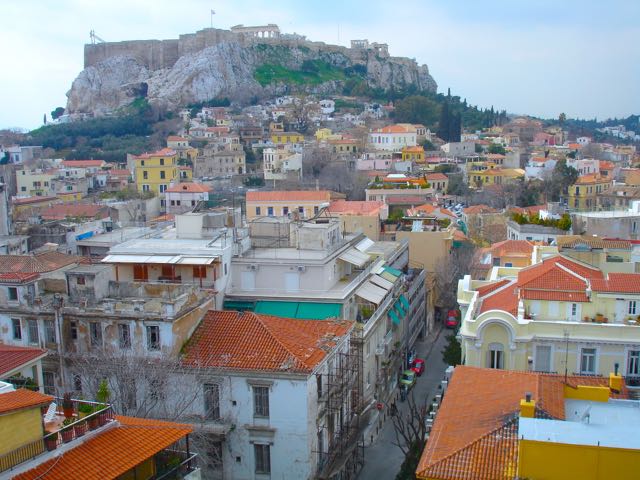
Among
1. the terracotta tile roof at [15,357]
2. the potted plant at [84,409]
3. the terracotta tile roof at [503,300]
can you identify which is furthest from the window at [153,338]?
the terracotta tile roof at [503,300]

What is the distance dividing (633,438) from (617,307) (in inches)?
425

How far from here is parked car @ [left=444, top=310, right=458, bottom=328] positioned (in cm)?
4697

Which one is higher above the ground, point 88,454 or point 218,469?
point 88,454

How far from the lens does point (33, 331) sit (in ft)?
78.9

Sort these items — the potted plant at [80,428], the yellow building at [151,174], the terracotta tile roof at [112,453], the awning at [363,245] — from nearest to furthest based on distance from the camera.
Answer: the terracotta tile roof at [112,453], the potted plant at [80,428], the awning at [363,245], the yellow building at [151,174]

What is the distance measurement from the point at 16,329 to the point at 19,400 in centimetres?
1121

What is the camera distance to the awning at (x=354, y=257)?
31.0 m

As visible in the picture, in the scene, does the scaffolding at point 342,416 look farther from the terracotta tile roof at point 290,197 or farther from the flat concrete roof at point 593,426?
the terracotta tile roof at point 290,197

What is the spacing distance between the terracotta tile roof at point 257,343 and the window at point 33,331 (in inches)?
210

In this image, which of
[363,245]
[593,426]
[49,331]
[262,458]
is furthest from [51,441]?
[363,245]

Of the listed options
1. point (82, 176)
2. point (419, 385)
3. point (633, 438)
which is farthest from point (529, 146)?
point (633, 438)

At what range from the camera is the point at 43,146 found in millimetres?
126250

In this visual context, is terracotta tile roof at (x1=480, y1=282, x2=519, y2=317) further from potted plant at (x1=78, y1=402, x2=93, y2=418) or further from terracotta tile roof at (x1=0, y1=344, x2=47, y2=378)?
terracotta tile roof at (x1=0, y1=344, x2=47, y2=378)

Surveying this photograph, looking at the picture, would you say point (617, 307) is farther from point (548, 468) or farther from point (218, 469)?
point (218, 469)
